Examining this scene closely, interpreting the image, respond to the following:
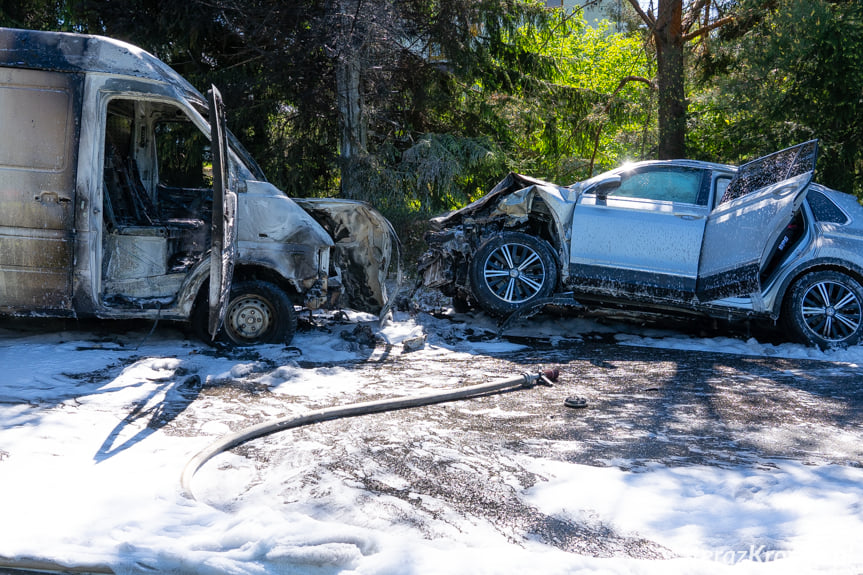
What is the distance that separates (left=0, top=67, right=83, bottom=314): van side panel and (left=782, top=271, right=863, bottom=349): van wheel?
6742mm

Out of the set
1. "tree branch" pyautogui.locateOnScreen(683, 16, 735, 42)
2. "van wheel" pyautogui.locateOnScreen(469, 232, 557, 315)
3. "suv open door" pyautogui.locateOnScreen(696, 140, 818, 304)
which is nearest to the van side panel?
"van wheel" pyautogui.locateOnScreen(469, 232, 557, 315)

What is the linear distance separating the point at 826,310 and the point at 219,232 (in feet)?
19.3

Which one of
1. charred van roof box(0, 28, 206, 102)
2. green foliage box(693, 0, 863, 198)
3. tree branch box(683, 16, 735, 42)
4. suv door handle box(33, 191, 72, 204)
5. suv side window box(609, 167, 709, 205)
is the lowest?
suv door handle box(33, 191, 72, 204)

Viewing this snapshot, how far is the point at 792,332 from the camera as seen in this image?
7.79 m

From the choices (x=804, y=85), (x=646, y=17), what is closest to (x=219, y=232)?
(x=804, y=85)

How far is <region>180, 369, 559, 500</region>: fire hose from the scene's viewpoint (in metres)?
3.88

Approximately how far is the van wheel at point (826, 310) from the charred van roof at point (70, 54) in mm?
6324

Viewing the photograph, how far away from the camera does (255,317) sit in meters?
6.90

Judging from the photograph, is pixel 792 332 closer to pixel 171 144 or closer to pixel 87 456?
pixel 87 456

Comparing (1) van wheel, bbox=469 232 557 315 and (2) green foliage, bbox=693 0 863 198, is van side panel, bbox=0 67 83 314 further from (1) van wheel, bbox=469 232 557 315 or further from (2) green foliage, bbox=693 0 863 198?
(2) green foliage, bbox=693 0 863 198

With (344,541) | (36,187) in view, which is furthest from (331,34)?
(344,541)

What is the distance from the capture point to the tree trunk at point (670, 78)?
14.1 meters

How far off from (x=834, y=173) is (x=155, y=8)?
11348 millimetres

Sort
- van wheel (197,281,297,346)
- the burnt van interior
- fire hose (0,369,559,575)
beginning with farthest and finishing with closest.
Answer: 1. van wheel (197,281,297,346)
2. the burnt van interior
3. fire hose (0,369,559,575)
